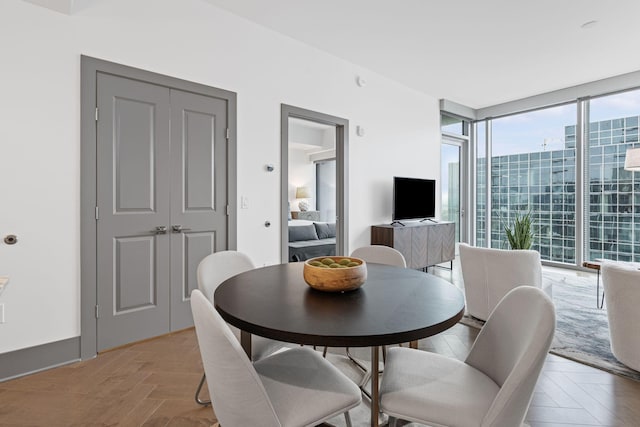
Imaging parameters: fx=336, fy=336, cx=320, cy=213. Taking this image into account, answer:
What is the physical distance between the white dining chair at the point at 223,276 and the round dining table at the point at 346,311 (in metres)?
0.27

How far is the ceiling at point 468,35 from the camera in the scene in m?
3.06

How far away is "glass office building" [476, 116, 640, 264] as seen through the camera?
16.0ft

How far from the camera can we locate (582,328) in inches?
117

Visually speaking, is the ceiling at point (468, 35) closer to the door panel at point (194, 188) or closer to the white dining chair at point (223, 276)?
the door panel at point (194, 188)

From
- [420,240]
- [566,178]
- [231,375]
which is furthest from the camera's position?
[566,178]

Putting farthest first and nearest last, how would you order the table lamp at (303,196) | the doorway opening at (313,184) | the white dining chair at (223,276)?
the table lamp at (303,196), the doorway opening at (313,184), the white dining chair at (223,276)

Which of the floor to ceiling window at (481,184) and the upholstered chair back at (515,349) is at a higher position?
the floor to ceiling window at (481,184)

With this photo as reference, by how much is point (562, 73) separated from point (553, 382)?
14.6ft

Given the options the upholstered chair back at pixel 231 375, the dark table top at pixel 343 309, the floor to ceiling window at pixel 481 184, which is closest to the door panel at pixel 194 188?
the dark table top at pixel 343 309

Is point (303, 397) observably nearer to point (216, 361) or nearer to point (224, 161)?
point (216, 361)

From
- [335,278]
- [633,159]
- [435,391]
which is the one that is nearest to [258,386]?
[335,278]

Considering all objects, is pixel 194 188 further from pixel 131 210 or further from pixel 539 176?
pixel 539 176

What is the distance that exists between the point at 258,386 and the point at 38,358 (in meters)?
2.11

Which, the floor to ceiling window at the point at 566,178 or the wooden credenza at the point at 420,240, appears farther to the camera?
the floor to ceiling window at the point at 566,178
